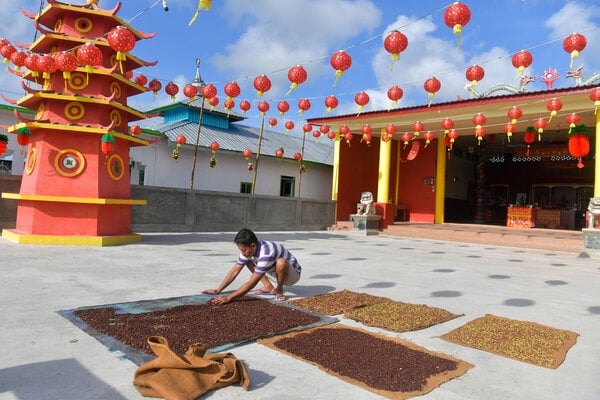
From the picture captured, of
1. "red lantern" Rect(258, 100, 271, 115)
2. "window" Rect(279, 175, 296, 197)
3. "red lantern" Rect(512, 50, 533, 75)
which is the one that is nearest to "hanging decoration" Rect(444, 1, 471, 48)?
"red lantern" Rect(512, 50, 533, 75)

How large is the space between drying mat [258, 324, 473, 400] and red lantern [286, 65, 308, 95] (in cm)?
581

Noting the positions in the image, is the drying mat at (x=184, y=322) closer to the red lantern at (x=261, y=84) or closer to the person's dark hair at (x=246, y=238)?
the person's dark hair at (x=246, y=238)

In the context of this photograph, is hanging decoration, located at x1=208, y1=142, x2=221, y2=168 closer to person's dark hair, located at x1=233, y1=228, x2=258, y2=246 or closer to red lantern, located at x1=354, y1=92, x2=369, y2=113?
red lantern, located at x1=354, y1=92, x2=369, y2=113

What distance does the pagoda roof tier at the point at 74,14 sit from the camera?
9.73m

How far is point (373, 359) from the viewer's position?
3330 mm

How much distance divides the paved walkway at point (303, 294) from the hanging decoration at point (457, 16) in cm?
381

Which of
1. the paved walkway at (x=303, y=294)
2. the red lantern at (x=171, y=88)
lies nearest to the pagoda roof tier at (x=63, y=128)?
the red lantern at (x=171, y=88)

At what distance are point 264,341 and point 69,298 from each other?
2.56m

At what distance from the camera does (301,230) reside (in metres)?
17.5

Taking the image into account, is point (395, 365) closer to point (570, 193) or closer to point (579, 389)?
point (579, 389)

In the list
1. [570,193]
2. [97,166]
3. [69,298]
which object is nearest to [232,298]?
[69,298]

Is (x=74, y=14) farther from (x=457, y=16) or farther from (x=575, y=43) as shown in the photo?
(x=575, y=43)

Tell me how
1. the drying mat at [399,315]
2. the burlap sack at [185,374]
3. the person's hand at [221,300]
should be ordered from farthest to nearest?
the person's hand at [221,300] → the drying mat at [399,315] → the burlap sack at [185,374]

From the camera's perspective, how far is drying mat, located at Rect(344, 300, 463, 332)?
14.1ft
